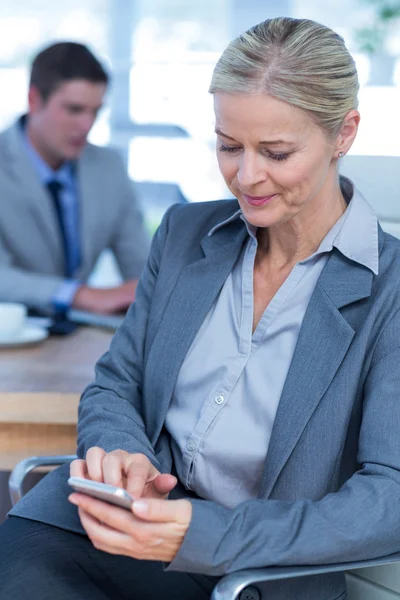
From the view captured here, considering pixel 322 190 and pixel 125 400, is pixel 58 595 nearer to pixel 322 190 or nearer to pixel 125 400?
pixel 125 400

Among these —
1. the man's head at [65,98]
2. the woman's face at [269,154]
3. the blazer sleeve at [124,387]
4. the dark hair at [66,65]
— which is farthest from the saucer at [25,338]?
the dark hair at [66,65]

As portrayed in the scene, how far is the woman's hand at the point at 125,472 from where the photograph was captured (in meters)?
1.37

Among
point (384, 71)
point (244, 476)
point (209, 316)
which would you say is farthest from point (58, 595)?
point (384, 71)

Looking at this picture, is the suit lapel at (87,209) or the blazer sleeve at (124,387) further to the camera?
the suit lapel at (87,209)

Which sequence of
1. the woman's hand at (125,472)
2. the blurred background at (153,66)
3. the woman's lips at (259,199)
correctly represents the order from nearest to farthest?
1. the woman's hand at (125,472)
2. the woman's lips at (259,199)
3. the blurred background at (153,66)

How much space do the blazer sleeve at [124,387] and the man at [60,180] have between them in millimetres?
1443

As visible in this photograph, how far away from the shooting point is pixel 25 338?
2229 millimetres

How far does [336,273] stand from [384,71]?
427cm

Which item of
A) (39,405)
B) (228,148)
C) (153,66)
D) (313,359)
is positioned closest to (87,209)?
(39,405)

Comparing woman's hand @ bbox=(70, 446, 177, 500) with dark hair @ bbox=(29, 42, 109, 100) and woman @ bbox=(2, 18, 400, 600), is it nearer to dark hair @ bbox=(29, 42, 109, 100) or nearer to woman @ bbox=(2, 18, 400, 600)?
woman @ bbox=(2, 18, 400, 600)

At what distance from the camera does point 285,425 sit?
1431 mm

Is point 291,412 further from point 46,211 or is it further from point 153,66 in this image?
point 153,66

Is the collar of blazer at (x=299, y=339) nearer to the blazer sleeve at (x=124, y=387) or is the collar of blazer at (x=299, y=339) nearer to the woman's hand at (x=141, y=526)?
the blazer sleeve at (x=124, y=387)

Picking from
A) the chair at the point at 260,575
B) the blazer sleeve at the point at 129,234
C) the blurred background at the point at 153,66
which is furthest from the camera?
the blurred background at the point at 153,66
